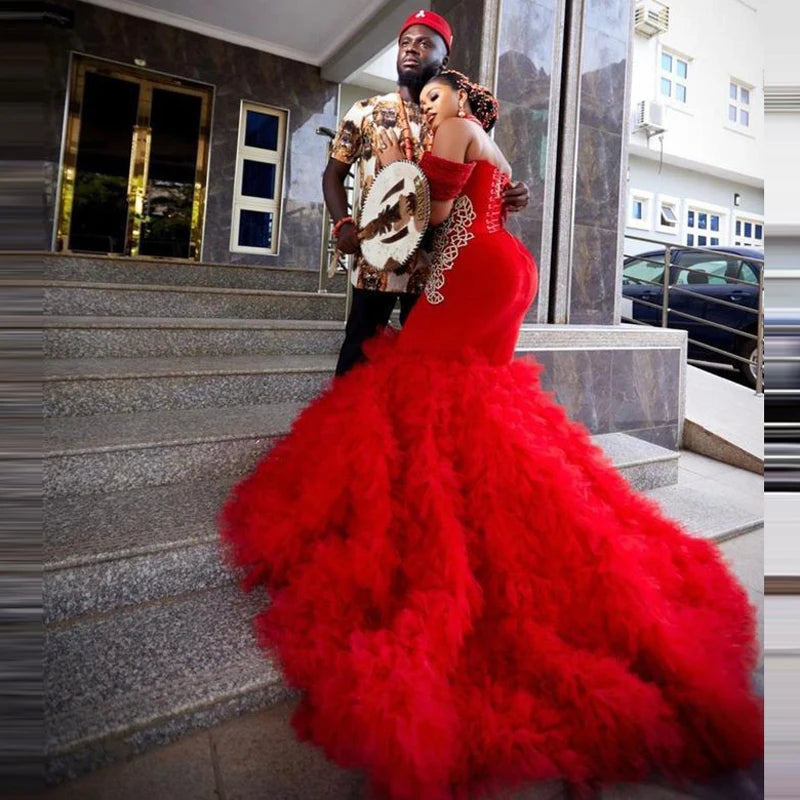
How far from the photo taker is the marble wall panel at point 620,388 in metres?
2.05

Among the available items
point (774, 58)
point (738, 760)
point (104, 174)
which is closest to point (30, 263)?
point (104, 174)

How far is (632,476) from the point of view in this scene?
2.01 metres

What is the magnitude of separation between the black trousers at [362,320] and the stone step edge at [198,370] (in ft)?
0.76

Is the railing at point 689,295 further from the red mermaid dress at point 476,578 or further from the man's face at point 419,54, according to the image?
the man's face at point 419,54

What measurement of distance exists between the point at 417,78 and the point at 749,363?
1476 millimetres

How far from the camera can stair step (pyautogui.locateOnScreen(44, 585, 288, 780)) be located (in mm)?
830

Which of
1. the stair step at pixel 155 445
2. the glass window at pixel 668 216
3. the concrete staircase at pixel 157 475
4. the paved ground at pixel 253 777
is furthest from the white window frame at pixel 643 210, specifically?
the paved ground at pixel 253 777

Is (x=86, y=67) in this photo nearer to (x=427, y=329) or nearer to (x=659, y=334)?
(x=427, y=329)

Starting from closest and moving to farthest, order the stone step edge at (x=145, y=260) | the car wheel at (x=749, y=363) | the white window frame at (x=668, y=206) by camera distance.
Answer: the stone step edge at (x=145, y=260)
the white window frame at (x=668, y=206)
the car wheel at (x=749, y=363)

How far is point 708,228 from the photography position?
1680mm

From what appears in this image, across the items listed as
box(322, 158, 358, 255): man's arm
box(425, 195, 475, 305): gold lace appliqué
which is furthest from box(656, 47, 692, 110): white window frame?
box(322, 158, 358, 255): man's arm

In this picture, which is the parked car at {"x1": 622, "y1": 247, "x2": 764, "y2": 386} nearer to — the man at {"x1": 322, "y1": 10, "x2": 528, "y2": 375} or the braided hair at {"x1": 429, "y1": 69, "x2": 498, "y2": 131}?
the braided hair at {"x1": 429, "y1": 69, "x2": 498, "y2": 131}

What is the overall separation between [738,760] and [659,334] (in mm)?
1627

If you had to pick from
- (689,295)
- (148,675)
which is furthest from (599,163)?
(148,675)
